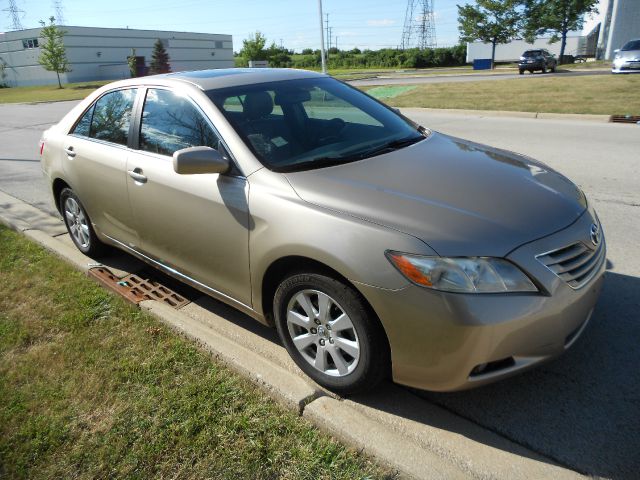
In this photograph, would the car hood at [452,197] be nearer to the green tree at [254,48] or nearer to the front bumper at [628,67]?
the front bumper at [628,67]

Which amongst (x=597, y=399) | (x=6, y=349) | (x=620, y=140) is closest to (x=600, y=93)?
(x=620, y=140)

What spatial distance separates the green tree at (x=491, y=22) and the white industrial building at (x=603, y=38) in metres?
8.06

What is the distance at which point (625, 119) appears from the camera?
35.5 ft

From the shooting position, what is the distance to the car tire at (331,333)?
2479 millimetres

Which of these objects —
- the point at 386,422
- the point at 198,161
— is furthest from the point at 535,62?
the point at 386,422

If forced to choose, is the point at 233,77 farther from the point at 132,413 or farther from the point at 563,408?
the point at 563,408

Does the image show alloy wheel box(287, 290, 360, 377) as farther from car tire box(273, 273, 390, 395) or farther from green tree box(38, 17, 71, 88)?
green tree box(38, 17, 71, 88)

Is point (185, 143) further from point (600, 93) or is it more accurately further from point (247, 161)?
point (600, 93)

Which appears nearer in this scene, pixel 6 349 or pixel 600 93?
pixel 6 349

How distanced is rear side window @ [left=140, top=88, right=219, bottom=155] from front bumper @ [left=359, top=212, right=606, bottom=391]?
1.59 metres

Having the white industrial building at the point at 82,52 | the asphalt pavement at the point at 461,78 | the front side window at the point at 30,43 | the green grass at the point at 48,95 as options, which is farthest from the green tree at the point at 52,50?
the asphalt pavement at the point at 461,78

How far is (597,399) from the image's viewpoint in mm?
2635

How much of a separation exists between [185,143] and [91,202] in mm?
1462

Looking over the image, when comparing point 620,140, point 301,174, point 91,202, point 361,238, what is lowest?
point 620,140
